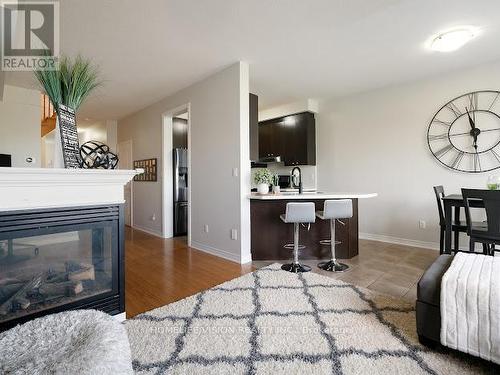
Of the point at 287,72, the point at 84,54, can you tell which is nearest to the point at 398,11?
the point at 287,72

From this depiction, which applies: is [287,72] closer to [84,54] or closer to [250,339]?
[84,54]

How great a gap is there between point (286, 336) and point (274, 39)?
9.12 feet

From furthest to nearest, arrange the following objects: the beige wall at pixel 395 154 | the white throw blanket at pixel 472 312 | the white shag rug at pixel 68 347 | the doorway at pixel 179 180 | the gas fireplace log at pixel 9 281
Result: 1. the doorway at pixel 179 180
2. the beige wall at pixel 395 154
3. the gas fireplace log at pixel 9 281
4. the white throw blanket at pixel 472 312
5. the white shag rug at pixel 68 347

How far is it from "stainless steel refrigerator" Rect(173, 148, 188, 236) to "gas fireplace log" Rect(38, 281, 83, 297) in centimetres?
317

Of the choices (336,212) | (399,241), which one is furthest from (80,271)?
(399,241)

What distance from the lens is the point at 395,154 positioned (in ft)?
13.5

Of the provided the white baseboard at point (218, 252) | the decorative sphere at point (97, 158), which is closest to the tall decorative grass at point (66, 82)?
the decorative sphere at point (97, 158)

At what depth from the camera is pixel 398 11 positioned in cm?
231

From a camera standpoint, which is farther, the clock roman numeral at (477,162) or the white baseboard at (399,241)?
the white baseboard at (399,241)

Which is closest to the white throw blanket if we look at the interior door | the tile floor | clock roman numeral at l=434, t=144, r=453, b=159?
the tile floor

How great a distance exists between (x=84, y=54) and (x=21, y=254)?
2587mm

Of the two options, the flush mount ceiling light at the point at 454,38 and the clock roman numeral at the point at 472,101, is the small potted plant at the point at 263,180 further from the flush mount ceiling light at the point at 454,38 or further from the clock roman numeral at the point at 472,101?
the clock roman numeral at the point at 472,101

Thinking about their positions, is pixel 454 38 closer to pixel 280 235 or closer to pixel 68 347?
pixel 280 235

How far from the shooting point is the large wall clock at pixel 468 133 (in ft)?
10.8
